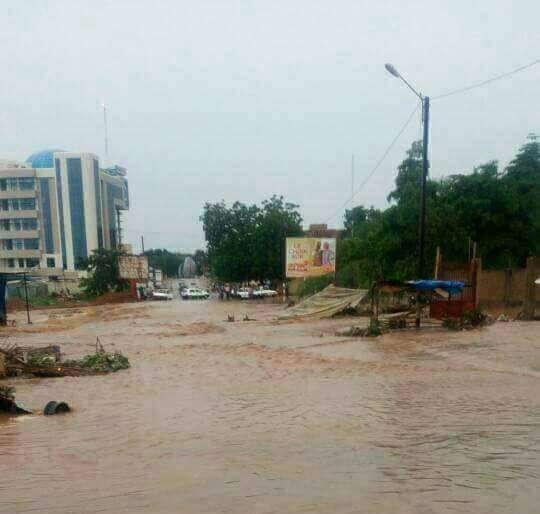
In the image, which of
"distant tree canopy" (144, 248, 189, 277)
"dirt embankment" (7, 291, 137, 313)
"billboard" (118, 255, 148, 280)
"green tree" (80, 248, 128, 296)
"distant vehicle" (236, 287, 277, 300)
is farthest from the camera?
"distant tree canopy" (144, 248, 189, 277)

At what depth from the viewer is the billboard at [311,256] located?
114 feet

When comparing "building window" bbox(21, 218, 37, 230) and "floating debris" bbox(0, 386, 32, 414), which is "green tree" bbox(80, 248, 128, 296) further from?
"floating debris" bbox(0, 386, 32, 414)

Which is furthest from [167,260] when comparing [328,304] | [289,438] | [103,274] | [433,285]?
[289,438]

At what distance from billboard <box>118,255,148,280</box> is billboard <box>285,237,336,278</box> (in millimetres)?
21303

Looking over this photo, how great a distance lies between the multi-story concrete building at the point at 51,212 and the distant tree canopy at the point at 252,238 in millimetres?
18776

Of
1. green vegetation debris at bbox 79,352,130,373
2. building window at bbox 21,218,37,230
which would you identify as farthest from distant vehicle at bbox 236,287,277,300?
green vegetation debris at bbox 79,352,130,373

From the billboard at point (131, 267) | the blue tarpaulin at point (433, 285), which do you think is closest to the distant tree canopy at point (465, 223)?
the blue tarpaulin at point (433, 285)

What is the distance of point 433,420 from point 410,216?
1826 centimetres

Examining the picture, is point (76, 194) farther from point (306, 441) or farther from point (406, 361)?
point (306, 441)

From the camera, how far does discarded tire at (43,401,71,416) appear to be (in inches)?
281

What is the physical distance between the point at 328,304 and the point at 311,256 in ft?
42.3

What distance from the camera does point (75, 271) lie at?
61250mm

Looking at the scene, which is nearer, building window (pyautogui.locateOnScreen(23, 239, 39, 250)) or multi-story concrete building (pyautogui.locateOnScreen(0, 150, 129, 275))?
multi-story concrete building (pyautogui.locateOnScreen(0, 150, 129, 275))

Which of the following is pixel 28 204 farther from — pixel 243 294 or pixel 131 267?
pixel 243 294
